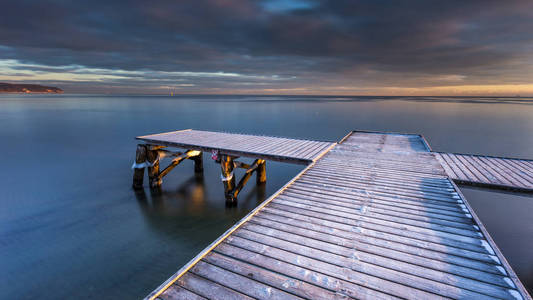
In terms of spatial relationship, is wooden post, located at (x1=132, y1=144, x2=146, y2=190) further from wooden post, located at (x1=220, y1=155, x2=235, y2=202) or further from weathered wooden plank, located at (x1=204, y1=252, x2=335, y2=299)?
weathered wooden plank, located at (x1=204, y1=252, x2=335, y2=299)

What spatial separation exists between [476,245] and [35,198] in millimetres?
15396

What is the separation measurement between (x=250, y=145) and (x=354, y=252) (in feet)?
24.2

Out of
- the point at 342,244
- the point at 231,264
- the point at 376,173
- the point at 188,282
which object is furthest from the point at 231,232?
the point at 376,173

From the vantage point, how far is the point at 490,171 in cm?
743

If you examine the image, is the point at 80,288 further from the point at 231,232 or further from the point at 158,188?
the point at 158,188

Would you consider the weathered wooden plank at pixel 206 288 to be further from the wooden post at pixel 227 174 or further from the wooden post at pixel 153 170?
the wooden post at pixel 153 170

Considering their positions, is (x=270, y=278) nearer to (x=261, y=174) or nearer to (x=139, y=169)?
(x=261, y=174)

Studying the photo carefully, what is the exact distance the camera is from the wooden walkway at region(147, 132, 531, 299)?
2967 millimetres

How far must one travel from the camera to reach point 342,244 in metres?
3.79

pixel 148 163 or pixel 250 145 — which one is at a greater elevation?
pixel 250 145

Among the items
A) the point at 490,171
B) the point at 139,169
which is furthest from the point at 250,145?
the point at 490,171

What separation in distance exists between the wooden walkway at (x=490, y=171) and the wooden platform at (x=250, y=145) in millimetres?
4141

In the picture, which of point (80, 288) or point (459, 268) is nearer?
point (459, 268)

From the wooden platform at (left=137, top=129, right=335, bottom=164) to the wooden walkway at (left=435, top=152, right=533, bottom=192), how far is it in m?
4.14
